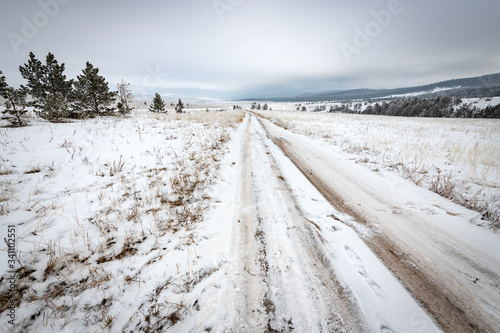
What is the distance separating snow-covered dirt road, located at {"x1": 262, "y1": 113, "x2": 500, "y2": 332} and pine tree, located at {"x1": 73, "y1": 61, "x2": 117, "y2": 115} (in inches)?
889

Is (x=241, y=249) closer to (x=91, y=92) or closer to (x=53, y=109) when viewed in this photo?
(x=53, y=109)

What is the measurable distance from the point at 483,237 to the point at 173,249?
198 inches

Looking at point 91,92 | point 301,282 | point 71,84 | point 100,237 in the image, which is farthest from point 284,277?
point 71,84

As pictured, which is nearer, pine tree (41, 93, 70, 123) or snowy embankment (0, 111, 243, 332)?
snowy embankment (0, 111, 243, 332)

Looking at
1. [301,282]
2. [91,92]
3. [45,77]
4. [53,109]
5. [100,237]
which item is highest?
[45,77]

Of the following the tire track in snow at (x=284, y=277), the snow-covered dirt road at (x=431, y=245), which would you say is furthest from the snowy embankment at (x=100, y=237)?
the snow-covered dirt road at (x=431, y=245)

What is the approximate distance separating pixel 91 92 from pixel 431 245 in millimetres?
25030

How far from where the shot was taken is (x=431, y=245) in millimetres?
2764

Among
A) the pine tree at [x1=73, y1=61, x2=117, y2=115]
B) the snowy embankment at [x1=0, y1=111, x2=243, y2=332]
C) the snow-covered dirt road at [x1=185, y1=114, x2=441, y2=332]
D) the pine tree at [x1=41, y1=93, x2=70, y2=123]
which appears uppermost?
the pine tree at [x1=73, y1=61, x2=117, y2=115]

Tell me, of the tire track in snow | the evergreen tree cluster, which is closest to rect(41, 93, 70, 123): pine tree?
the evergreen tree cluster

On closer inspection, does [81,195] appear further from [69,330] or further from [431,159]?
[431,159]

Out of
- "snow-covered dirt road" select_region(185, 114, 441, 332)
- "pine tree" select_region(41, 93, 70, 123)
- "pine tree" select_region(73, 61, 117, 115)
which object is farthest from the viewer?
"pine tree" select_region(73, 61, 117, 115)

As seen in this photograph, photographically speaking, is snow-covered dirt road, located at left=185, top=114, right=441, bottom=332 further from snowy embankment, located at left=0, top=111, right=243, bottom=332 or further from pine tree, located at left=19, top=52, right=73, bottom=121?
pine tree, located at left=19, top=52, right=73, bottom=121

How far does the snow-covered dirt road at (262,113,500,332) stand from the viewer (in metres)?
1.93
